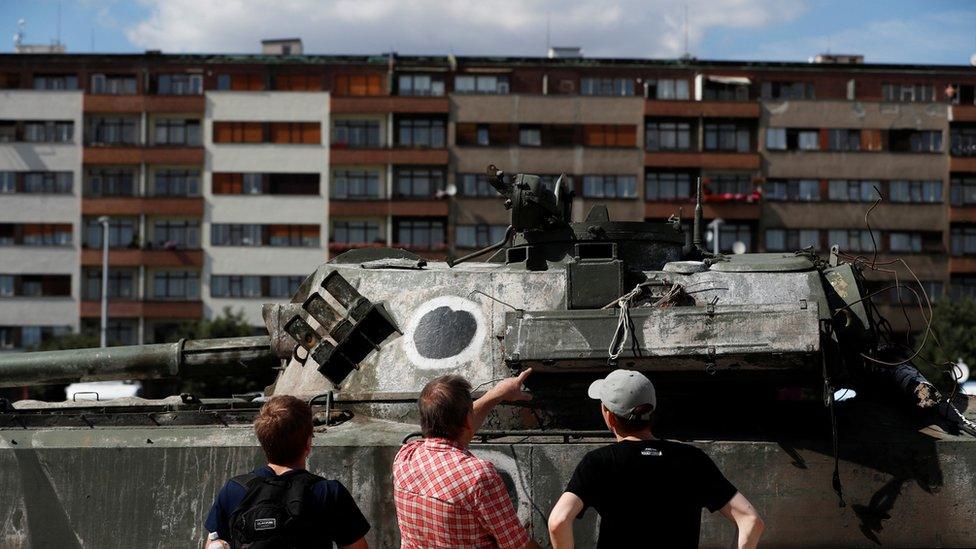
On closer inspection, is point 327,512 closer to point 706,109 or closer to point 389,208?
point 389,208

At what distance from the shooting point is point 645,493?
6160 millimetres

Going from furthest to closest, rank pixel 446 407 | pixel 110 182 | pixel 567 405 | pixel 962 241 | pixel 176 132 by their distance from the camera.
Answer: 1. pixel 962 241
2. pixel 110 182
3. pixel 176 132
4. pixel 567 405
5. pixel 446 407

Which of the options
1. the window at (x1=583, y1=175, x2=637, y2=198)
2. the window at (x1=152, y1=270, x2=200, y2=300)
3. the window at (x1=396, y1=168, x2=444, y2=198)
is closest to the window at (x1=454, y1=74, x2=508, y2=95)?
the window at (x1=396, y1=168, x2=444, y2=198)

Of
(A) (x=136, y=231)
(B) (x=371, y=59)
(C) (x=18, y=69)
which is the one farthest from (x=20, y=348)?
(B) (x=371, y=59)

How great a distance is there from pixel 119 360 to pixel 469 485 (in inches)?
306

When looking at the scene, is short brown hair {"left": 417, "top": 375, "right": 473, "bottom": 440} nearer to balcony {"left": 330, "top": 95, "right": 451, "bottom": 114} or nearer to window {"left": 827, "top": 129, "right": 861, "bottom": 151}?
balcony {"left": 330, "top": 95, "right": 451, "bottom": 114}

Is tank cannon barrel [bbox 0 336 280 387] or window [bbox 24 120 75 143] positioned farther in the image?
window [bbox 24 120 75 143]

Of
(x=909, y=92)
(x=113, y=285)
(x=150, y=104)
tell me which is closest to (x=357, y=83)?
(x=150, y=104)

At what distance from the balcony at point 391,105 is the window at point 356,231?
186 inches

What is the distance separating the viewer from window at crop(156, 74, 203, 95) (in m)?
56.2

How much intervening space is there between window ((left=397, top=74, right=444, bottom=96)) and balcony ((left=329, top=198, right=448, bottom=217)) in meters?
4.72

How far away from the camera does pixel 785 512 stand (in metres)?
8.87

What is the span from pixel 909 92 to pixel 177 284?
33.1 metres

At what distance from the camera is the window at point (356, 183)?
182 ft
